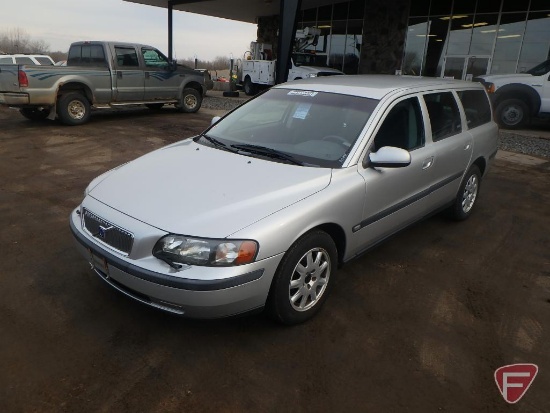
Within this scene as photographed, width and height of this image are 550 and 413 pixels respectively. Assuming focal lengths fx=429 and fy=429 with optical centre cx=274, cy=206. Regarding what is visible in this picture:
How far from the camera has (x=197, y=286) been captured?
238 cm

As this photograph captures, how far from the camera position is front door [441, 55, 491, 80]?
17766 mm

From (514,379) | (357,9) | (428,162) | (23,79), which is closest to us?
(514,379)

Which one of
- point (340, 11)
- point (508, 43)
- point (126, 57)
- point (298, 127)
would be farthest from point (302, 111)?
point (340, 11)

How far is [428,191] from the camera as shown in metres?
4.02

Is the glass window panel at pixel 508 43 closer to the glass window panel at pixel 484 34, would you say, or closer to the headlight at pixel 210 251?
the glass window panel at pixel 484 34

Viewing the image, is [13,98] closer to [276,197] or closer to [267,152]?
[267,152]

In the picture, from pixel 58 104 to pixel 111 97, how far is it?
1339mm

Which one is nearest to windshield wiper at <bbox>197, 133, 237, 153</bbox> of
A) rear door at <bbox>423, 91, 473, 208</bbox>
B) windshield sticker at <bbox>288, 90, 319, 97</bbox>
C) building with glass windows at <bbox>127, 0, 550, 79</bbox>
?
windshield sticker at <bbox>288, 90, 319, 97</bbox>

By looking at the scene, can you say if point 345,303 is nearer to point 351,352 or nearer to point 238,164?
point 351,352

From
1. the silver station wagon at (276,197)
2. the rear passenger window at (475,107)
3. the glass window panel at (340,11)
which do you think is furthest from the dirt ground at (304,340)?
the glass window panel at (340,11)

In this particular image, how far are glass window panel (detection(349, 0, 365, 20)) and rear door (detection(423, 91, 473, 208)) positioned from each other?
62.1 feet

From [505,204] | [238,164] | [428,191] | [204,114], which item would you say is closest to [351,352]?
[238,164]

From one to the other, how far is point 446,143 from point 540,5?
16163mm

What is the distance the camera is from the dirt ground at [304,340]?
233cm
